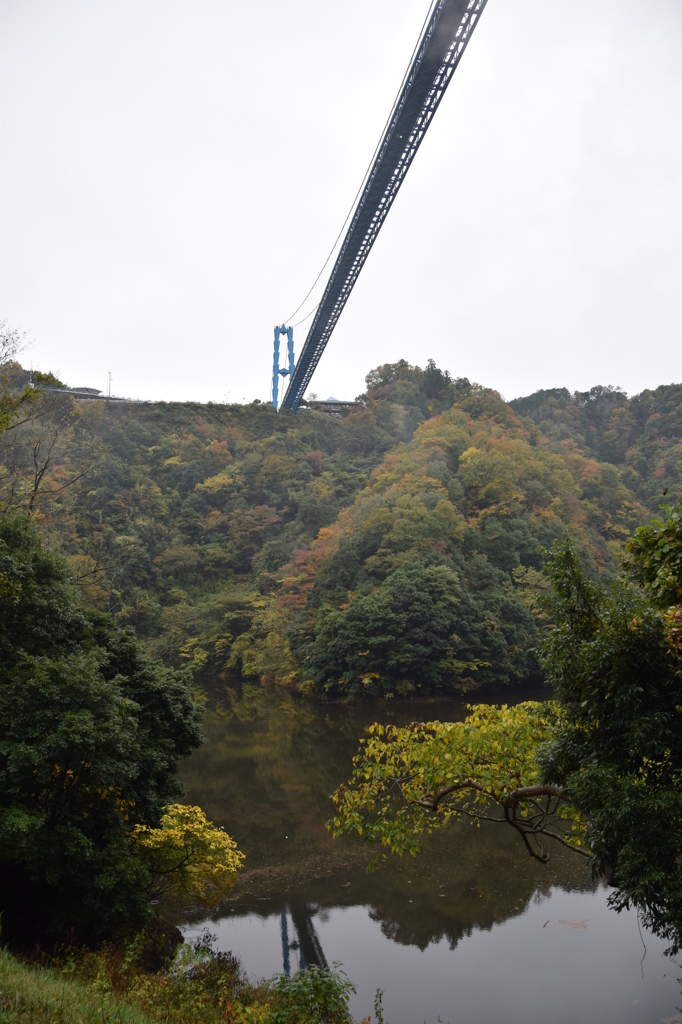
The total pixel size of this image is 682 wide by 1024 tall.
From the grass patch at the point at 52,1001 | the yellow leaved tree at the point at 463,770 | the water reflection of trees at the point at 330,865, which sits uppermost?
the yellow leaved tree at the point at 463,770

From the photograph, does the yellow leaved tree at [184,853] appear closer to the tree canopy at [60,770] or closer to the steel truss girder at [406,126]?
the tree canopy at [60,770]

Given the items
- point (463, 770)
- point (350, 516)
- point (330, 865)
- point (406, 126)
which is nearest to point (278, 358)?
point (350, 516)

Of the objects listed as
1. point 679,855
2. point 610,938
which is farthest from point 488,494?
point 679,855

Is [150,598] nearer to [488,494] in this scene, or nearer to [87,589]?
[87,589]

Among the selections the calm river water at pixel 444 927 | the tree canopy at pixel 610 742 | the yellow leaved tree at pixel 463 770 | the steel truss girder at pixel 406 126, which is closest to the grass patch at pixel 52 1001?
the yellow leaved tree at pixel 463 770

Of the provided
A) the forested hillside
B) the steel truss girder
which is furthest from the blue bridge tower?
the steel truss girder

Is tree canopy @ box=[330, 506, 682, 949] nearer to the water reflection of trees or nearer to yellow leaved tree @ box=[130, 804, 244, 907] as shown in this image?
yellow leaved tree @ box=[130, 804, 244, 907]

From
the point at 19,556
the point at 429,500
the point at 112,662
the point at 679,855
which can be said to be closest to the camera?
the point at 679,855
